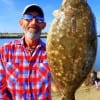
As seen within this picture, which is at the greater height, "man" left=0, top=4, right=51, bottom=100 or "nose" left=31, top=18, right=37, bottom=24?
"nose" left=31, top=18, right=37, bottom=24

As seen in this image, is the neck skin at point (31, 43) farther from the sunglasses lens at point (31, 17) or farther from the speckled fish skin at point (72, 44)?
the speckled fish skin at point (72, 44)

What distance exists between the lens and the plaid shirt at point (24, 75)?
4602 mm

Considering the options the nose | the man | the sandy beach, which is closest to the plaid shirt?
the man

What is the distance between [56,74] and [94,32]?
39cm

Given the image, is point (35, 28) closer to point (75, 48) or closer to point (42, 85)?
point (42, 85)

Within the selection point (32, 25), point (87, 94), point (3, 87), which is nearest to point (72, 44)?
point (32, 25)

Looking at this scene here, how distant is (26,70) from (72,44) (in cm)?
212

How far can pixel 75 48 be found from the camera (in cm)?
258

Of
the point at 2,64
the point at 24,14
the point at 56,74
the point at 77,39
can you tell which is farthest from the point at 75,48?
the point at 2,64

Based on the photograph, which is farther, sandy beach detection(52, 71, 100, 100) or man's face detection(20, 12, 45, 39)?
sandy beach detection(52, 71, 100, 100)

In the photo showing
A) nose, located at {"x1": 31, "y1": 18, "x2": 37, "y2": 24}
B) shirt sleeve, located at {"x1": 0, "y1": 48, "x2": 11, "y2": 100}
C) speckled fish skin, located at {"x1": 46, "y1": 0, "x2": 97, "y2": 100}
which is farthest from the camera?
shirt sleeve, located at {"x1": 0, "y1": 48, "x2": 11, "y2": 100}

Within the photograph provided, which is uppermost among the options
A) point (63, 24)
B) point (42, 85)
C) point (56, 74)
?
point (63, 24)

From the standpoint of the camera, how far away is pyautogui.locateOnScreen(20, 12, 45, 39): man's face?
168 inches

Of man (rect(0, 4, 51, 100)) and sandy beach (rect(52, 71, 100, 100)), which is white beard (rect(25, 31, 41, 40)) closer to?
man (rect(0, 4, 51, 100))
